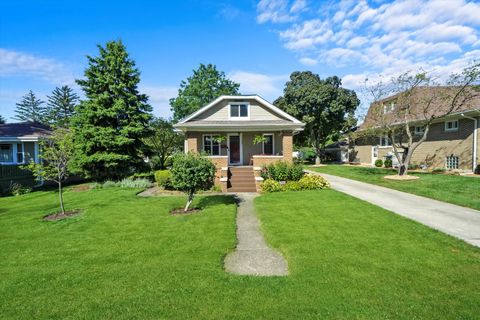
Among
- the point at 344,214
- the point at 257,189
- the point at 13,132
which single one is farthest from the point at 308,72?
the point at 13,132

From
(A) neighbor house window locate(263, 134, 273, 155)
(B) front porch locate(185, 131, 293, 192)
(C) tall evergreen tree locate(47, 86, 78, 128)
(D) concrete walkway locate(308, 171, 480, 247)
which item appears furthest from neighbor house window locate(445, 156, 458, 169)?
(C) tall evergreen tree locate(47, 86, 78, 128)

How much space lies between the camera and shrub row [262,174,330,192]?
13.8 metres

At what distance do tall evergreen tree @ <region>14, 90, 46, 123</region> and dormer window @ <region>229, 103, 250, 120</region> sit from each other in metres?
77.6

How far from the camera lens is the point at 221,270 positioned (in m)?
5.02

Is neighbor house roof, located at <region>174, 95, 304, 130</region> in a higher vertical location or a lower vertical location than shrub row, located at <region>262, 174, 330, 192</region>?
higher

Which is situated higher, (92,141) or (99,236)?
(92,141)

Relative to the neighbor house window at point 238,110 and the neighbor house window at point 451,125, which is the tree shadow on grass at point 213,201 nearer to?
the neighbor house window at point 238,110

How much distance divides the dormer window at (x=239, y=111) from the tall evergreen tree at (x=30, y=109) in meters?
77.6

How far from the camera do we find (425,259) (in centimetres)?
529

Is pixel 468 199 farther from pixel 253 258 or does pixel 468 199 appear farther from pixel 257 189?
pixel 253 258

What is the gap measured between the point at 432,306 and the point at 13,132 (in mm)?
25799

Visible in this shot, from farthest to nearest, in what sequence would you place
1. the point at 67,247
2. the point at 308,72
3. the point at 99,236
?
the point at 308,72
the point at 99,236
the point at 67,247

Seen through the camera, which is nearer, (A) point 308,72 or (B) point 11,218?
(B) point 11,218

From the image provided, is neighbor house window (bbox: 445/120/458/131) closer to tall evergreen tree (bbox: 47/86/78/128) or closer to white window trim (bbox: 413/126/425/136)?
white window trim (bbox: 413/126/425/136)
